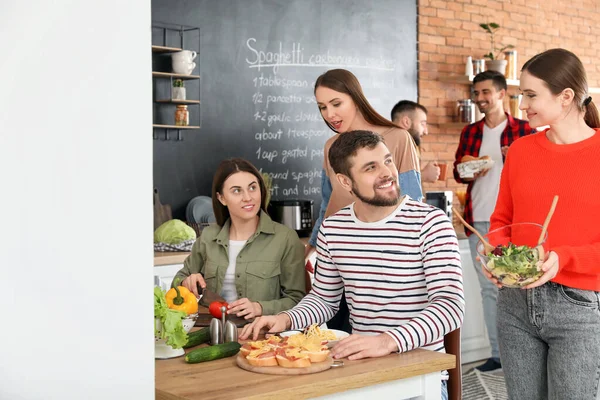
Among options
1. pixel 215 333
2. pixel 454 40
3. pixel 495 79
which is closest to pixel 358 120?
pixel 215 333

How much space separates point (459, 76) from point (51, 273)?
16.2 feet

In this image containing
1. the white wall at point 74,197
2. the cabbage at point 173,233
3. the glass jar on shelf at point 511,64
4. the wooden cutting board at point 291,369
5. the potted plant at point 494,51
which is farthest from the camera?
the glass jar on shelf at point 511,64

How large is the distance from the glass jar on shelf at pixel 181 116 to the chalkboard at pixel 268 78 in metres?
0.07

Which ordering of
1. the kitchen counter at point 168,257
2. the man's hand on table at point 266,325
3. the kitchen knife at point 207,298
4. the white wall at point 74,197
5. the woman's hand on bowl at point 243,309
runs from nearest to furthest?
the white wall at point 74,197 < the man's hand on table at point 266,325 < the woman's hand on bowl at point 243,309 < the kitchen knife at point 207,298 < the kitchen counter at point 168,257

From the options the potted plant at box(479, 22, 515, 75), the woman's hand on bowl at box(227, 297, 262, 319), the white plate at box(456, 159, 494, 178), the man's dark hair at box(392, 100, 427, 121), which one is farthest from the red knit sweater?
the potted plant at box(479, 22, 515, 75)

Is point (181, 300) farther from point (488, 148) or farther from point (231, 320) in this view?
point (488, 148)

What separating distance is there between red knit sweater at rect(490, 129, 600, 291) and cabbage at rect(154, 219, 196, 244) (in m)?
2.13

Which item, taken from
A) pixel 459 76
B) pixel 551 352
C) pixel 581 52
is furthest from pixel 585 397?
→ pixel 581 52

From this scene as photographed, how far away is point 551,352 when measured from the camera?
2.13 meters

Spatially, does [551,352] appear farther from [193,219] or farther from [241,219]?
[193,219]

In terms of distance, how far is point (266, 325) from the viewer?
7.00ft

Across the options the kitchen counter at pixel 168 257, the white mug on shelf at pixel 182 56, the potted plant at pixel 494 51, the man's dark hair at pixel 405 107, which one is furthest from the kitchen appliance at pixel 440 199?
the kitchen counter at pixel 168 257

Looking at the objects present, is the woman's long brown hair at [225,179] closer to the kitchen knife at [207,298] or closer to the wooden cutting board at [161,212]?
the kitchen knife at [207,298]

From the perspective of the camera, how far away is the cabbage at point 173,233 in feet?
13.1
